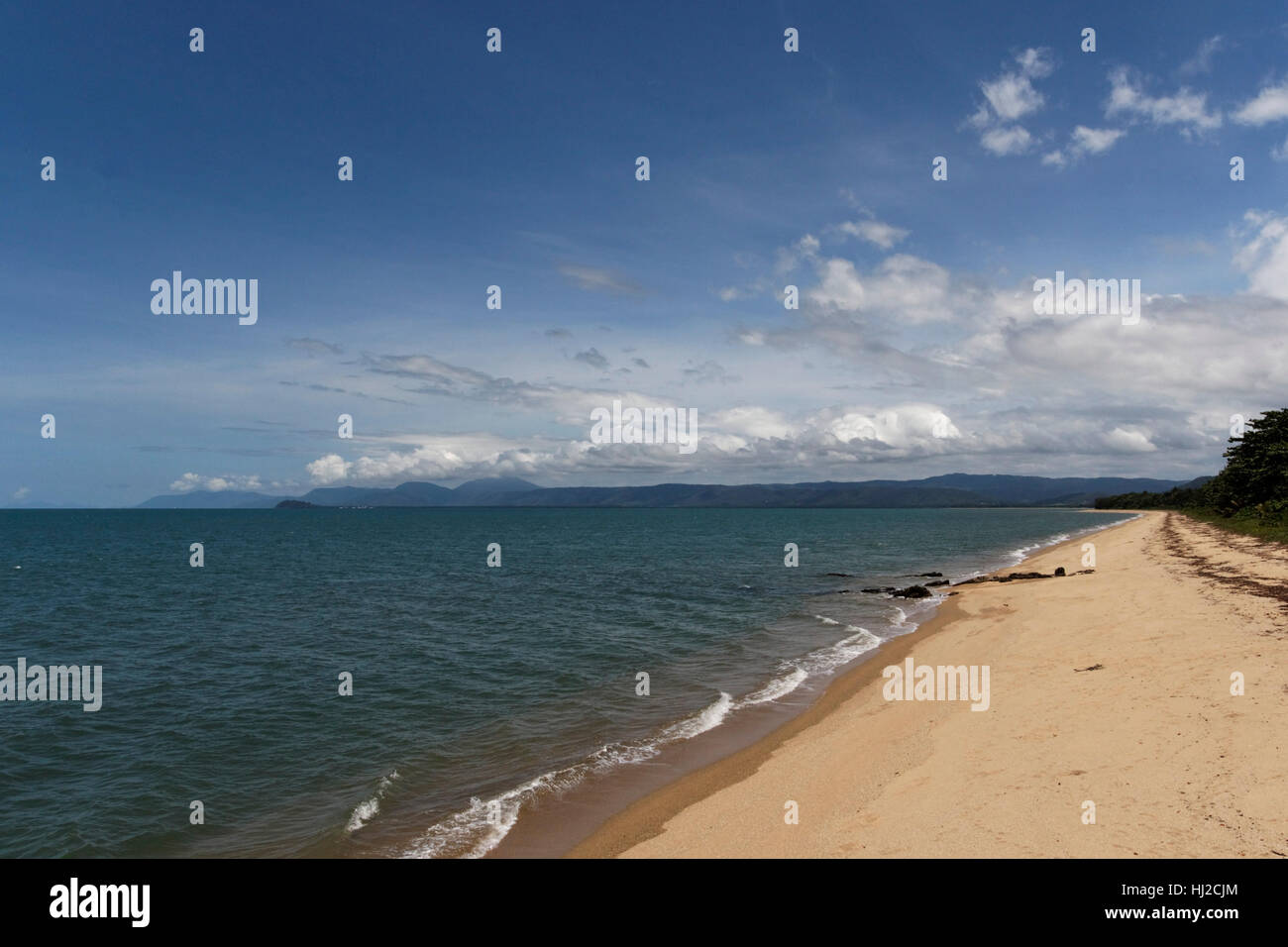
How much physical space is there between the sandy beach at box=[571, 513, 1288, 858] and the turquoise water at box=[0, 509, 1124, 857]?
3.55m

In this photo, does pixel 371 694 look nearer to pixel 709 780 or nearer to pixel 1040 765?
pixel 709 780

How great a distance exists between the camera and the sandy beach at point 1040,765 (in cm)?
891

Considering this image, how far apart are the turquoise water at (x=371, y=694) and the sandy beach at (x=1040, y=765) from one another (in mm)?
3548

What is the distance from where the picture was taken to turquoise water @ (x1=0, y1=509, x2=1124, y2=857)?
13367 millimetres

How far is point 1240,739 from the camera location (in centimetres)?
1071

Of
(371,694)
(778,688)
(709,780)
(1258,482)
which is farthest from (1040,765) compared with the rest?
(1258,482)

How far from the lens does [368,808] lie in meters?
13.5

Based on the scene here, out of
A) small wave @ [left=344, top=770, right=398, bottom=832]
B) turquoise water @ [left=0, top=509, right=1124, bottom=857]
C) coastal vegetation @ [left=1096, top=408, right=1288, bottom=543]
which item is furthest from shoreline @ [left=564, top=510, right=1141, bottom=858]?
coastal vegetation @ [left=1096, top=408, right=1288, bottom=543]

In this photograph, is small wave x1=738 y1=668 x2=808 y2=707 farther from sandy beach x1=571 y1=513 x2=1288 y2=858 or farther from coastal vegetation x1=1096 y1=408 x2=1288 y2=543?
coastal vegetation x1=1096 y1=408 x2=1288 y2=543

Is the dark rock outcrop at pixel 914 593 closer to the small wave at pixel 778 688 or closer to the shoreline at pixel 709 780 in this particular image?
the shoreline at pixel 709 780

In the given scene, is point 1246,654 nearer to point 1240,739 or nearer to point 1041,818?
point 1240,739
